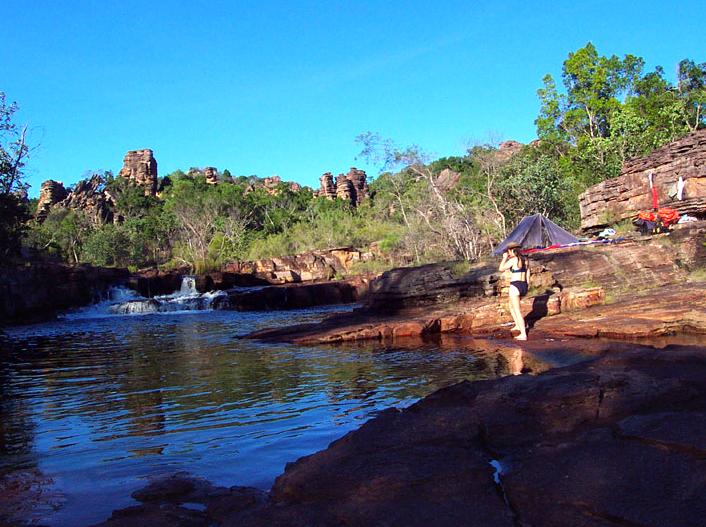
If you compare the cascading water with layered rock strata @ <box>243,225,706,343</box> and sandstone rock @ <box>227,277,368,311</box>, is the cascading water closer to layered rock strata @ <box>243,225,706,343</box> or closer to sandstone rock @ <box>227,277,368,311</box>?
sandstone rock @ <box>227,277,368,311</box>

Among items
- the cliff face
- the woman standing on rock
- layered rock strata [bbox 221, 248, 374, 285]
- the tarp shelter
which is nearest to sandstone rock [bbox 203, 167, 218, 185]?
layered rock strata [bbox 221, 248, 374, 285]

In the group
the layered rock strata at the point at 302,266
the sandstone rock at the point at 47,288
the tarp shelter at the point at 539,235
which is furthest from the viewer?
the layered rock strata at the point at 302,266

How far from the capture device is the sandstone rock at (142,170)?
75.2 metres

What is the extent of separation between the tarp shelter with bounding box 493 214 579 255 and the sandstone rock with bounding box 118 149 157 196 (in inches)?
2477

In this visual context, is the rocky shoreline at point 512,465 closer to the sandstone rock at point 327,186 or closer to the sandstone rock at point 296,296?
the sandstone rock at point 296,296

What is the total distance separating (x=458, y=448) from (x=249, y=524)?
1406mm

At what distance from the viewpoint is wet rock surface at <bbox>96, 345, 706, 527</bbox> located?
270 centimetres

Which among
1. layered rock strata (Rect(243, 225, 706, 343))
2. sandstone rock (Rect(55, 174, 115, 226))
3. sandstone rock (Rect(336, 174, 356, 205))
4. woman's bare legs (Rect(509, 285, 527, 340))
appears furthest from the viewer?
sandstone rock (Rect(336, 174, 356, 205))

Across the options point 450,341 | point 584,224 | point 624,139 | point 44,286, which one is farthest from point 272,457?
point 624,139

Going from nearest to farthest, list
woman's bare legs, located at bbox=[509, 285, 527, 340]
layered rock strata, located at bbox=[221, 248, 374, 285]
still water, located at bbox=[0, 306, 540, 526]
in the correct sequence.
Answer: still water, located at bbox=[0, 306, 540, 526] → woman's bare legs, located at bbox=[509, 285, 527, 340] → layered rock strata, located at bbox=[221, 248, 374, 285]

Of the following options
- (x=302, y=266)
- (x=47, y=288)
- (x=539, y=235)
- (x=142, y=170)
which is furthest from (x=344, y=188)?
(x=539, y=235)

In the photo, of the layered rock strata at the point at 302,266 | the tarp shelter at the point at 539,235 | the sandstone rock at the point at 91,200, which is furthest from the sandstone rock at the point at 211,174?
the tarp shelter at the point at 539,235

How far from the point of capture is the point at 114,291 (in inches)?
1209

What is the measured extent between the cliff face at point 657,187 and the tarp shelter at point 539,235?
4.87 feet
